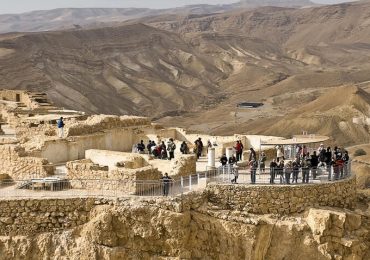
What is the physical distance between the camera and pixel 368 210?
16203 mm

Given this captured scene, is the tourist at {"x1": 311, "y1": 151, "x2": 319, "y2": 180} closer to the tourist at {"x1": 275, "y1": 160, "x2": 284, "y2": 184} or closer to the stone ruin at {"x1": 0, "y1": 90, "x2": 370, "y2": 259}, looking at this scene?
the stone ruin at {"x1": 0, "y1": 90, "x2": 370, "y2": 259}

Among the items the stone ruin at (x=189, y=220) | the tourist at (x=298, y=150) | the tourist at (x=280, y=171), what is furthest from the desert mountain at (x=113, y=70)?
the stone ruin at (x=189, y=220)

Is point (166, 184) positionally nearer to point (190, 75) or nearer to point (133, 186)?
point (133, 186)

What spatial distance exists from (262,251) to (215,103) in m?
Answer: 74.8

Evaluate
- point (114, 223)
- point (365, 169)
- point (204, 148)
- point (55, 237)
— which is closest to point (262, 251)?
point (114, 223)

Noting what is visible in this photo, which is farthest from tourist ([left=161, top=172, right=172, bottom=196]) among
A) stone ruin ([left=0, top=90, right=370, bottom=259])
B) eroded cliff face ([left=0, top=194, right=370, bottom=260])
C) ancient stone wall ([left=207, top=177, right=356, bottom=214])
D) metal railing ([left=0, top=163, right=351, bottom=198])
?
ancient stone wall ([left=207, top=177, right=356, bottom=214])

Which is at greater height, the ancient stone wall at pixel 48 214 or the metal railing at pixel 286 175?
the metal railing at pixel 286 175

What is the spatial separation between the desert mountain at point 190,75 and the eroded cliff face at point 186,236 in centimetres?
4461

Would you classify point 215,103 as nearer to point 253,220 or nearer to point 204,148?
point 204,148

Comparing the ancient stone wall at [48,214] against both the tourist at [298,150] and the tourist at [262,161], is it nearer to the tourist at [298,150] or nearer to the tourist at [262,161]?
the tourist at [262,161]

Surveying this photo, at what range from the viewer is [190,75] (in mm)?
105062

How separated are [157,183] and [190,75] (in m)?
90.1

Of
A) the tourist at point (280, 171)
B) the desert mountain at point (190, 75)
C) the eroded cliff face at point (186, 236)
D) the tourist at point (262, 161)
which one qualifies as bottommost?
the eroded cliff face at point (186, 236)

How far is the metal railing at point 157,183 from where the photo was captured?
1534 cm
